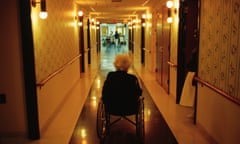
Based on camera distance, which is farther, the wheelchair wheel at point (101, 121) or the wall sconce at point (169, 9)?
the wall sconce at point (169, 9)

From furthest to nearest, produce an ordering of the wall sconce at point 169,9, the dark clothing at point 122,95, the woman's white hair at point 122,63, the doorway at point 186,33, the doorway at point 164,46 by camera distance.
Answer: the doorway at point 164,46 < the wall sconce at point 169,9 < the doorway at point 186,33 < the woman's white hair at point 122,63 < the dark clothing at point 122,95

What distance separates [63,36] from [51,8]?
45.1 inches

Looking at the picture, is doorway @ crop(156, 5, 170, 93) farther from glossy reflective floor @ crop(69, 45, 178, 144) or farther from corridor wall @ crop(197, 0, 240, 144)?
corridor wall @ crop(197, 0, 240, 144)

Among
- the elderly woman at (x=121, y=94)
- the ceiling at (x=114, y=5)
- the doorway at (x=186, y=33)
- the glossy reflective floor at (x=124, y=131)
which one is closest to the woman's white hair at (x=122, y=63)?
the elderly woman at (x=121, y=94)

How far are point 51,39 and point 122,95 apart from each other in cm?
176

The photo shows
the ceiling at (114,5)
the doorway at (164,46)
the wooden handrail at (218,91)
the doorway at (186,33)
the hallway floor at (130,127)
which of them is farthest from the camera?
the ceiling at (114,5)

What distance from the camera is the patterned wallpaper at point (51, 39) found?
3.62 metres

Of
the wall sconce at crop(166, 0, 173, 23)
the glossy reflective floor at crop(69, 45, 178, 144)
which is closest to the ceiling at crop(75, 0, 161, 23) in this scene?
the wall sconce at crop(166, 0, 173, 23)

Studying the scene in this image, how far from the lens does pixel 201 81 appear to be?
3.64 m

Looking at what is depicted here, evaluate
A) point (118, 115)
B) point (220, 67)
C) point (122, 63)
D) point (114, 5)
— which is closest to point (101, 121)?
point (118, 115)

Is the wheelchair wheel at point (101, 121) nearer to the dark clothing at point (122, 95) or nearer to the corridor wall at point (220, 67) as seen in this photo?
the dark clothing at point (122, 95)

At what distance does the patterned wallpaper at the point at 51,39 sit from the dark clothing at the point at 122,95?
0.98m

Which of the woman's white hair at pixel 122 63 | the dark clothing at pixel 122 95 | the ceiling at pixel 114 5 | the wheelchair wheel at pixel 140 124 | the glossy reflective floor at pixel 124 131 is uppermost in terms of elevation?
the ceiling at pixel 114 5

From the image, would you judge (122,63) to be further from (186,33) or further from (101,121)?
(186,33)
